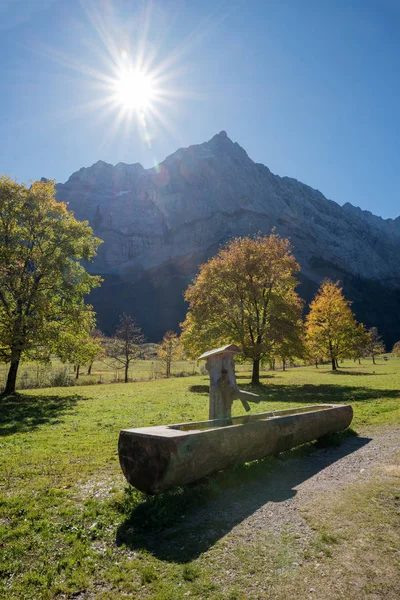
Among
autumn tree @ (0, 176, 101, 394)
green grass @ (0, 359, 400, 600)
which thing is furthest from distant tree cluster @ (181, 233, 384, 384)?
green grass @ (0, 359, 400, 600)

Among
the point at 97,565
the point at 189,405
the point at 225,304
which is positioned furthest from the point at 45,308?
the point at 97,565

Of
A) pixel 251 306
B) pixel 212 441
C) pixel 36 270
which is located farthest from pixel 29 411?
pixel 251 306

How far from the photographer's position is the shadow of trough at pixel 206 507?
4625mm

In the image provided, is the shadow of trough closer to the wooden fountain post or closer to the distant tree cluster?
the wooden fountain post

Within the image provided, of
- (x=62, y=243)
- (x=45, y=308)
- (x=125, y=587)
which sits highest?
(x=62, y=243)

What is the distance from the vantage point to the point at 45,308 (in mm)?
21891

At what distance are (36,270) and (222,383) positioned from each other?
1864cm

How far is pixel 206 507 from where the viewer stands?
5801 millimetres

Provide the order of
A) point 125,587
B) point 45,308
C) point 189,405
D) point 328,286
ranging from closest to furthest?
1. point 125,587
2. point 189,405
3. point 45,308
4. point 328,286

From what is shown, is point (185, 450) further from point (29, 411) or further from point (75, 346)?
point (75, 346)

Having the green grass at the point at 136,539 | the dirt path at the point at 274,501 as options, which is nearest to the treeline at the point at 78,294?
the green grass at the point at 136,539

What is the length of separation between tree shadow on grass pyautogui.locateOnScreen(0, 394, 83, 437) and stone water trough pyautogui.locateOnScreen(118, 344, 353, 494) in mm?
7436

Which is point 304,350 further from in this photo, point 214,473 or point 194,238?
point 194,238

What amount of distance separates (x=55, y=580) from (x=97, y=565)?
47 cm
